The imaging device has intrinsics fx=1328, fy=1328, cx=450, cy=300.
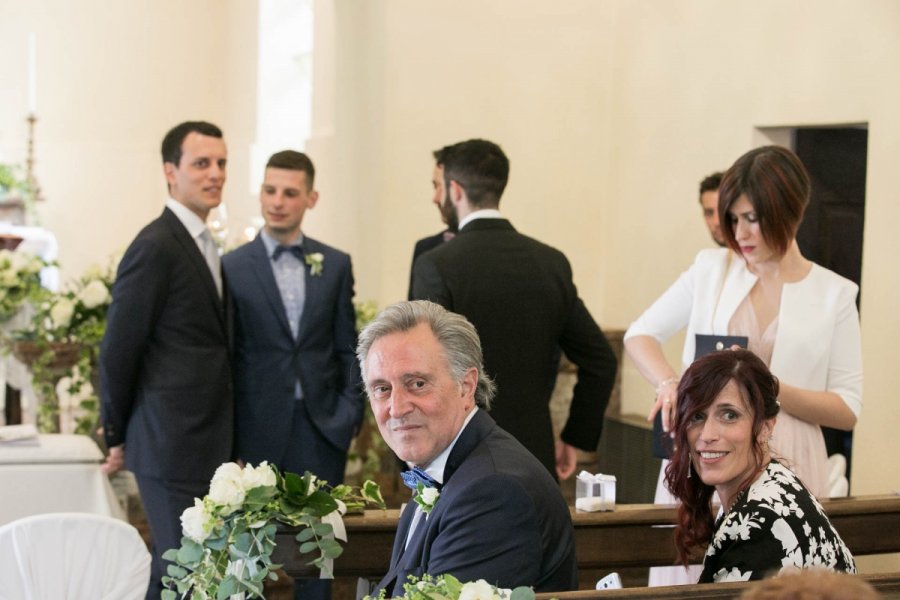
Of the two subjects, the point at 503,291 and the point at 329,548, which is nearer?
the point at 329,548

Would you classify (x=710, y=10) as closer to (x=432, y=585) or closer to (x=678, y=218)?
(x=678, y=218)

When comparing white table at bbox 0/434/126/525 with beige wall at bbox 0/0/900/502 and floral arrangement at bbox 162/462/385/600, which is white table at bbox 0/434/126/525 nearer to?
floral arrangement at bbox 162/462/385/600

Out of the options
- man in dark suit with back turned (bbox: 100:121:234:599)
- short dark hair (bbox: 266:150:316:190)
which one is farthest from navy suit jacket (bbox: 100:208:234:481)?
short dark hair (bbox: 266:150:316:190)

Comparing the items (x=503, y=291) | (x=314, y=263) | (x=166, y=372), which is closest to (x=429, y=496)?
(x=503, y=291)

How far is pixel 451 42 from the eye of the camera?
26.5 feet

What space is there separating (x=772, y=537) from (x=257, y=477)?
3.54ft

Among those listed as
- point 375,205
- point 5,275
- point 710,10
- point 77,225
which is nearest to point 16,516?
point 5,275

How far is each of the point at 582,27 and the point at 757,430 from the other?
5.63 metres

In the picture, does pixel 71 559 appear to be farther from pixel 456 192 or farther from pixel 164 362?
pixel 456 192

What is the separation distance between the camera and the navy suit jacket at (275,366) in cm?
507

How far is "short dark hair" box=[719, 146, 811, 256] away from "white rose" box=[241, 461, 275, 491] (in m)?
1.56

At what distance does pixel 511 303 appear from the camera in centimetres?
455

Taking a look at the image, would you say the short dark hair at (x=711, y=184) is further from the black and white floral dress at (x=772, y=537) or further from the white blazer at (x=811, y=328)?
the black and white floral dress at (x=772, y=537)

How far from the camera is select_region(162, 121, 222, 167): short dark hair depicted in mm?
4949
